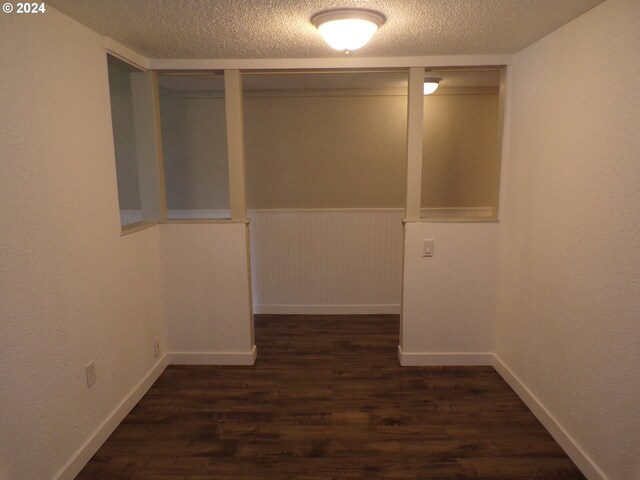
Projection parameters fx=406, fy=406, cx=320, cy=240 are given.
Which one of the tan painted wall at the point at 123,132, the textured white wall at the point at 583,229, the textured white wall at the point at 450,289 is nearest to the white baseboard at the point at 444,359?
the textured white wall at the point at 450,289

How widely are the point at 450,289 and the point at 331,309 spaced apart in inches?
61.1

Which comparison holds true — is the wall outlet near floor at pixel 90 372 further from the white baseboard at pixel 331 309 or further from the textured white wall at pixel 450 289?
the white baseboard at pixel 331 309

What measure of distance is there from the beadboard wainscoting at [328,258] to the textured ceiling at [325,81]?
1.23 m

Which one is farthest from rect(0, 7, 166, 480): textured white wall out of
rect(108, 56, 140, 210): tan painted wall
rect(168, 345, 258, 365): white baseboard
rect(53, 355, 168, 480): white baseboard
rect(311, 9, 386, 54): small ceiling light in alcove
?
rect(108, 56, 140, 210): tan painted wall

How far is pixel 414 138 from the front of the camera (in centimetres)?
301

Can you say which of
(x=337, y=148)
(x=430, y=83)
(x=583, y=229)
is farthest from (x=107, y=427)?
(x=430, y=83)

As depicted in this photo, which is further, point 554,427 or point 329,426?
point 329,426

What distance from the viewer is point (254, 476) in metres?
2.08

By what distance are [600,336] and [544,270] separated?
571 millimetres

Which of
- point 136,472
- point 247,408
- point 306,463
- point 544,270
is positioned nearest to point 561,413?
point 544,270

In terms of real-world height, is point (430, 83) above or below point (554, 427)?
above

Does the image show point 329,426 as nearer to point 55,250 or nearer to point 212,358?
point 212,358

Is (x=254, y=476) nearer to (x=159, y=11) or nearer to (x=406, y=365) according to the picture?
(x=406, y=365)

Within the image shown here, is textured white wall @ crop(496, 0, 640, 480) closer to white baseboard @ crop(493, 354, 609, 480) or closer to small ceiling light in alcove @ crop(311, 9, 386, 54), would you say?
white baseboard @ crop(493, 354, 609, 480)
